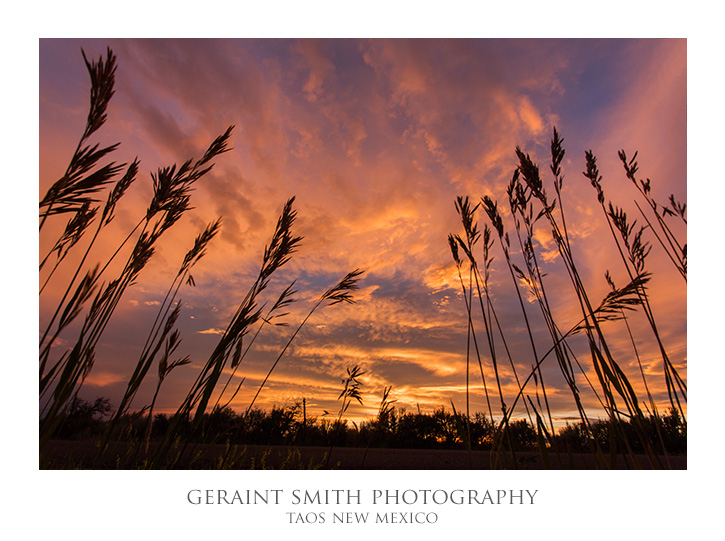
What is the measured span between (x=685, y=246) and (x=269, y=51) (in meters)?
2.49

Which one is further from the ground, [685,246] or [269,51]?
[269,51]

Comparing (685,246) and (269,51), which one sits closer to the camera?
(685,246)

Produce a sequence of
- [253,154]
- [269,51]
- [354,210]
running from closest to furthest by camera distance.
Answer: [269,51]
[253,154]
[354,210]

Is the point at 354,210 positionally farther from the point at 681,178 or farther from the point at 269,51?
the point at 681,178
